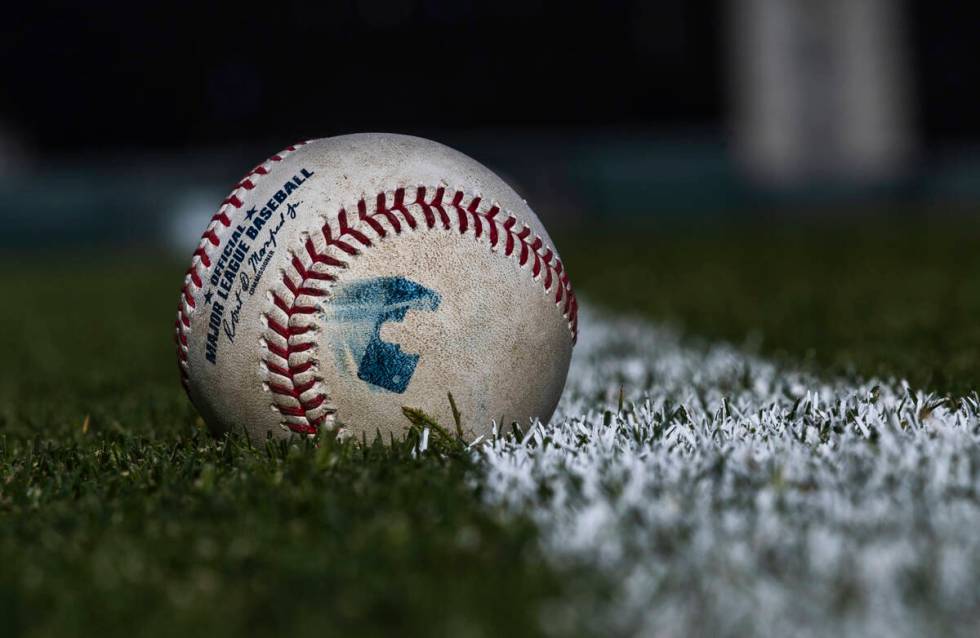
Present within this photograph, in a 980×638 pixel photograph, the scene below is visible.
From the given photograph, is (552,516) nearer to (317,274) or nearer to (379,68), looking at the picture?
(317,274)

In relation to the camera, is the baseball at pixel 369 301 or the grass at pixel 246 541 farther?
the baseball at pixel 369 301

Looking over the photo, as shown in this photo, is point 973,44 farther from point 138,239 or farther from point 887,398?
point 887,398

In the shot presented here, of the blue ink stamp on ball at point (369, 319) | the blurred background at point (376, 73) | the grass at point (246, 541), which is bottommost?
the grass at point (246, 541)

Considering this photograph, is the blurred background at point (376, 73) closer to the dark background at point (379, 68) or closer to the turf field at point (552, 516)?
the dark background at point (379, 68)

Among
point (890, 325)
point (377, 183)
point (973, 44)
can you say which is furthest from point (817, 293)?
point (973, 44)

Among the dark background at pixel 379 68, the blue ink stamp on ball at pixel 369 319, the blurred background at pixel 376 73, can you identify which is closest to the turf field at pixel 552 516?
the blue ink stamp on ball at pixel 369 319

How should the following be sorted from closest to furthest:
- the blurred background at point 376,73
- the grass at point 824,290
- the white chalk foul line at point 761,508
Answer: the white chalk foul line at point 761,508 → the grass at point 824,290 → the blurred background at point 376,73

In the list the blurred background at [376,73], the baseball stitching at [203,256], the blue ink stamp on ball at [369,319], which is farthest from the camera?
the blurred background at [376,73]

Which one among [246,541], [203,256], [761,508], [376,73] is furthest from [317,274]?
[376,73]
